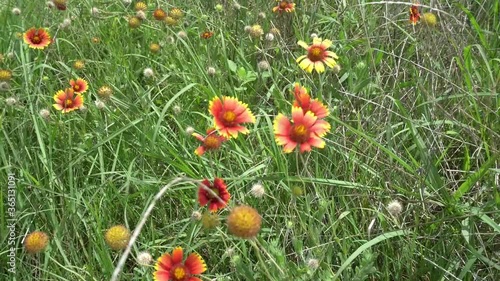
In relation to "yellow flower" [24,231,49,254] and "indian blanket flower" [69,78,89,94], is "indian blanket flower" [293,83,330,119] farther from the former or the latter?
"indian blanket flower" [69,78,89,94]

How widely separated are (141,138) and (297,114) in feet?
2.04

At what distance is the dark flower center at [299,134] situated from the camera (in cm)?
108

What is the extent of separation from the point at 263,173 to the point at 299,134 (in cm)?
43

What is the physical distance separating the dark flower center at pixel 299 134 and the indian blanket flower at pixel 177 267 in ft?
1.03

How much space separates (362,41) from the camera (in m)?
1.95

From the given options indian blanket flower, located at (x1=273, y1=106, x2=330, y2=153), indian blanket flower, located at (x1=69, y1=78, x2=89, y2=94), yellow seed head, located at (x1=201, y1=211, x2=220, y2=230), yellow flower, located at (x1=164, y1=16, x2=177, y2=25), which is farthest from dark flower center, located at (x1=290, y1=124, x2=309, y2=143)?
yellow flower, located at (x1=164, y1=16, x2=177, y2=25)

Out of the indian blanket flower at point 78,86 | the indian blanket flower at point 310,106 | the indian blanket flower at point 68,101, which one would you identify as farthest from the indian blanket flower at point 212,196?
the indian blanket flower at point 78,86

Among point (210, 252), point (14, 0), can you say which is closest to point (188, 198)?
point (210, 252)

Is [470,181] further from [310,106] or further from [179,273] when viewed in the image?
[179,273]

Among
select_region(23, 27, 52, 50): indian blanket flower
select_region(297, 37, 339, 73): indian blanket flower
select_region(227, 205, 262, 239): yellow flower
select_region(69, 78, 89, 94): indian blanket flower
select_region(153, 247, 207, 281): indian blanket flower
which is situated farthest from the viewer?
select_region(23, 27, 52, 50): indian blanket flower

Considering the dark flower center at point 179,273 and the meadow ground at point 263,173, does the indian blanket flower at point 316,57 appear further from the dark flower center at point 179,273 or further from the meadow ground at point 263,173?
the dark flower center at point 179,273

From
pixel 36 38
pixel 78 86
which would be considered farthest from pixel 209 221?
pixel 36 38

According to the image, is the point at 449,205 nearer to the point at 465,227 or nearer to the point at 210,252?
the point at 465,227

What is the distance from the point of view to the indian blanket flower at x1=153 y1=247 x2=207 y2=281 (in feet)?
3.41
